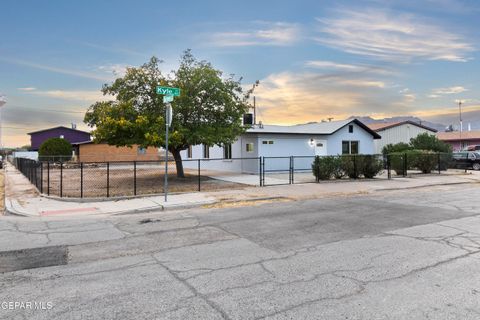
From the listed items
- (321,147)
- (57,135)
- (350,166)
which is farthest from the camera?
(57,135)

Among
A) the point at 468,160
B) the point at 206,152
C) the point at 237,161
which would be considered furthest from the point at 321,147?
the point at 468,160

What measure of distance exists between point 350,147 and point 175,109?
53.5ft

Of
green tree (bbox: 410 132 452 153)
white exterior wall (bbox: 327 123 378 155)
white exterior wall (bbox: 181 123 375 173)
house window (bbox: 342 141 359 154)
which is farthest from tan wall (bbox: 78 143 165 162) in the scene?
green tree (bbox: 410 132 452 153)

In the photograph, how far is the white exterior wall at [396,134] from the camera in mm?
37250

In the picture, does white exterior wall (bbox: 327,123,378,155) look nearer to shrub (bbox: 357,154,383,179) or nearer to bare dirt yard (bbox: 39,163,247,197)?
shrub (bbox: 357,154,383,179)

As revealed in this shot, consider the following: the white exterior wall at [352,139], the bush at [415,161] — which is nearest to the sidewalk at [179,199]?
the bush at [415,161]

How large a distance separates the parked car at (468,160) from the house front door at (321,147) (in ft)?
35.9

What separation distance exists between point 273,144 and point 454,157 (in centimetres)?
1594

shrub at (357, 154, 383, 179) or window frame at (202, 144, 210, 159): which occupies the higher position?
window frame at (202, 144, 210, 159)

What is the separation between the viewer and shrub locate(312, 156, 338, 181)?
18266 millimetres

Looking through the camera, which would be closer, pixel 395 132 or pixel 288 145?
pixel 288 145

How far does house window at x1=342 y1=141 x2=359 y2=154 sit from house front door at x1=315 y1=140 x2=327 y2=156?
2254 millimetres

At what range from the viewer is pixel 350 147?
95.9 ft

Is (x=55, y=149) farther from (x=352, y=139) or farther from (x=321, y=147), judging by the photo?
(x=352, y=139)
